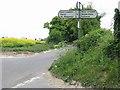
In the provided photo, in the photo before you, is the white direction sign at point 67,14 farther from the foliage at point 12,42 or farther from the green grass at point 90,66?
the foliage at point 12,42

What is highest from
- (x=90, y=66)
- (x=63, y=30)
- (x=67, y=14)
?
(x=67, y=14)

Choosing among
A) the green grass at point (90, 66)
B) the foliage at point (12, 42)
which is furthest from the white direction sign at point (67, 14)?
the foliage at point (12, 42)

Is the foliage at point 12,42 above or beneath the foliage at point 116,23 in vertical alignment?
beneath

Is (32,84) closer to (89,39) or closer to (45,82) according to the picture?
(45,82)

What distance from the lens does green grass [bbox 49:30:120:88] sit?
34.1ft

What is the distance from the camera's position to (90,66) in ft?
39.0

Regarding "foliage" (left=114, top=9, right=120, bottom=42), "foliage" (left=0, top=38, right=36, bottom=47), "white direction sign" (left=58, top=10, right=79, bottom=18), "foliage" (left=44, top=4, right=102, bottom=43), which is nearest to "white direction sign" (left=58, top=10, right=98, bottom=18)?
"white direction sign" (left=58, top=10, right=79, bottom=18)

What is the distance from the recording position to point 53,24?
45.0 meters

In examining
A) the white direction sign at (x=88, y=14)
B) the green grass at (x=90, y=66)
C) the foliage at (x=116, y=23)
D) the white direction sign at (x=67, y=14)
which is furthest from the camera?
the white direction sign at (x=88, y=14)

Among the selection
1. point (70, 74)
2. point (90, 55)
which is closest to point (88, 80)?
point (70, 74)

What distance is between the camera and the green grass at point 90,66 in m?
10.4

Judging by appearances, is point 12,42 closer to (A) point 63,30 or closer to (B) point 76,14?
(A) point 63,30

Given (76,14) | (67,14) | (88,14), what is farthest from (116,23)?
(76,14)

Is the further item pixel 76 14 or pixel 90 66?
pixel 76 14
